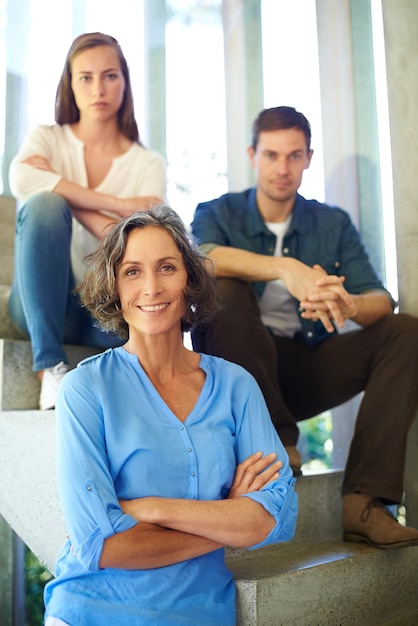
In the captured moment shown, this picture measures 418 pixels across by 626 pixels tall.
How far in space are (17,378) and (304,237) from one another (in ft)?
3.13

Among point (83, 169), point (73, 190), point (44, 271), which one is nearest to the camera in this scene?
point (44, 271)

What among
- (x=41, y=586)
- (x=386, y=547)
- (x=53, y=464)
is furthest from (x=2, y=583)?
(x=386, y=547)

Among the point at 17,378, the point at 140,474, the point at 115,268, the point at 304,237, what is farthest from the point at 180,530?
the point at 304,237

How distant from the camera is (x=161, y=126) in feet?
10.6

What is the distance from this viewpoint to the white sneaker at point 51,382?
1.87 meters

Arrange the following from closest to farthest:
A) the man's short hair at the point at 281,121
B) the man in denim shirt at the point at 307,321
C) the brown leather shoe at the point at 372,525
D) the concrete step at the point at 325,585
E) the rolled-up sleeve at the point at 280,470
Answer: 1. the rolled-up sleeve at the point at 280,470
2. the concrete step at the point at 325,585
3. the brown leather shoe at the point at 372,525
4. the man in denim shirt at the point at 307,321
5. the man's short hair at the point at 281,121

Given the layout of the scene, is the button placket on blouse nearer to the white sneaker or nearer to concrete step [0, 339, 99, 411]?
the white sneaker

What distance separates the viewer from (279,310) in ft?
7.43

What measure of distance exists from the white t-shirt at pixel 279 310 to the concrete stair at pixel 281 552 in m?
0.45

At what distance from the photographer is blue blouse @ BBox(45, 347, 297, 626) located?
1208 mm

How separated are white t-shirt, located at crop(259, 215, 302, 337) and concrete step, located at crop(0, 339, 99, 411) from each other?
2.29 ft

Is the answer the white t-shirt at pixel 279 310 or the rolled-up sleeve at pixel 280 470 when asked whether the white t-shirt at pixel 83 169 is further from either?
the rolled-up sleeve at pixel 280 470

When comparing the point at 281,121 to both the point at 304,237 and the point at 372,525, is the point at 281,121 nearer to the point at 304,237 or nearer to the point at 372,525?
the point at 304,237

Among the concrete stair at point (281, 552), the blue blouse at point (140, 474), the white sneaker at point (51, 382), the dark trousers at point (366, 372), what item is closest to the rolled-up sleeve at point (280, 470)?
the blue blouse at point (140, 474)
